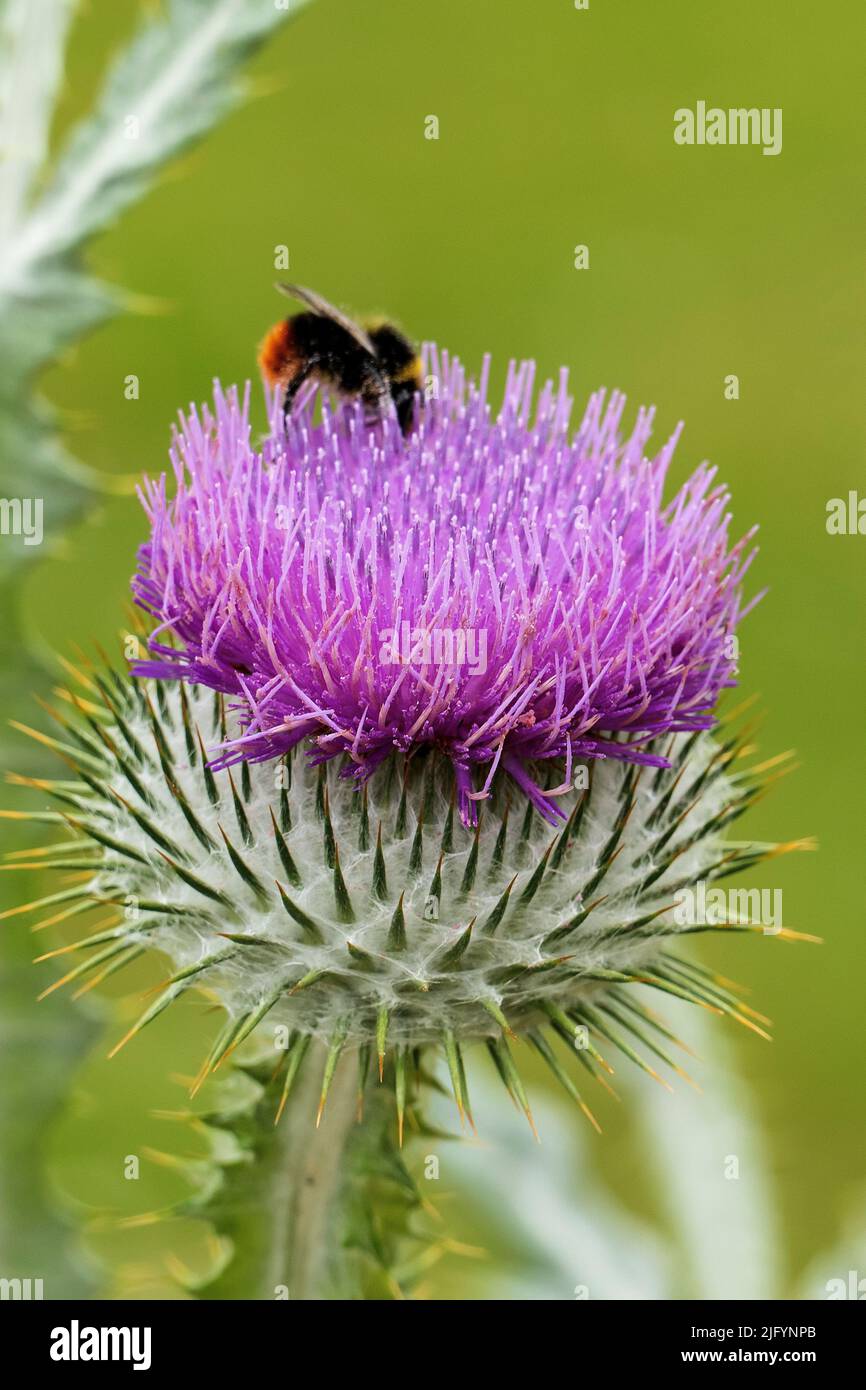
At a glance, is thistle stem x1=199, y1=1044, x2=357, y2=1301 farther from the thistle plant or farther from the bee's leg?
the bee's leg

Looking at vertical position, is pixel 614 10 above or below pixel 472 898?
above

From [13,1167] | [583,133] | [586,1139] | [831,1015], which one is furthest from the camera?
[583,133]

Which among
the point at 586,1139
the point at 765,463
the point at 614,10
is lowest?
the point at 586,1139

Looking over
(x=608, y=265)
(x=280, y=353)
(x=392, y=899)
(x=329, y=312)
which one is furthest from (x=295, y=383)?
(x=608, y=265)

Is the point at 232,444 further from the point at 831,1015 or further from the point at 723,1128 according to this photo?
the point at 831,1015

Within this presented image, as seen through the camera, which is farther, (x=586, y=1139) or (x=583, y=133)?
(x=583, y=133)

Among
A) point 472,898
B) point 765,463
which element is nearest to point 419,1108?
point 472,898

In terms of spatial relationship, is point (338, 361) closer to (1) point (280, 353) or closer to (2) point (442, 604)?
(1) point (280, 353)

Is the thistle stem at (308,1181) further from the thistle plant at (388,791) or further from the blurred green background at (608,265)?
the blurred green background at (608,265)
